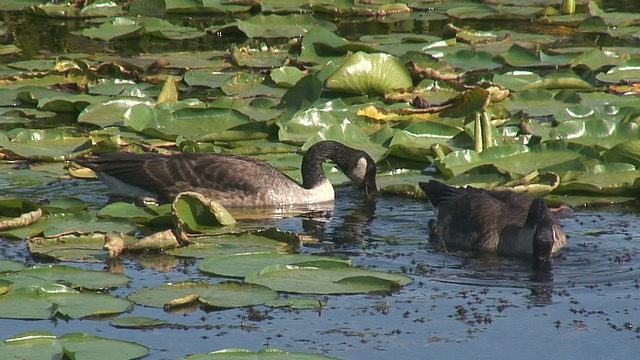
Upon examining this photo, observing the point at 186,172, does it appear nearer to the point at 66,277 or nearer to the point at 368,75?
the point at 368,75

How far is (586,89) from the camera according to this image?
14336 mm

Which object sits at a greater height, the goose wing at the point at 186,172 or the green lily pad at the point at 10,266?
the goose wing at the point at 186,172

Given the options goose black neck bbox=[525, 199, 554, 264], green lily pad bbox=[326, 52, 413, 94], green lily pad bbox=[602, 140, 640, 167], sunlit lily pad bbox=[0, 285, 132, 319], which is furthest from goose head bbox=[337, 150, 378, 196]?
sunlit lily pad bbox=[0, 285, 132, 319]

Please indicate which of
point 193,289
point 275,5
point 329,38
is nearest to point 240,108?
point 329,38

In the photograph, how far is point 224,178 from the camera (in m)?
11.8

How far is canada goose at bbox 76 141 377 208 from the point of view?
1173 centimetres

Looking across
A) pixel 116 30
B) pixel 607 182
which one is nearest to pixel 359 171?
pixel 607 182

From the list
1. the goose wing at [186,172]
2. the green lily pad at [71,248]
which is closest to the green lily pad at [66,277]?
the green lily pad at [71,248]

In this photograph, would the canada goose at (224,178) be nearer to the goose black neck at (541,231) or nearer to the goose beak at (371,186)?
the goose beak at (371,186)

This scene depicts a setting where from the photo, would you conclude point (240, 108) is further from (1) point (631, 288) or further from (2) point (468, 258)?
(1) point (631, 288)

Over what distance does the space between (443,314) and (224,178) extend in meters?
3.86

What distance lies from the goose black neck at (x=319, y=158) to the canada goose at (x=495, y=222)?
48.4 inches

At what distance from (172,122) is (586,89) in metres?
4.43

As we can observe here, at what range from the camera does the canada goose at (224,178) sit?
38.5ft
